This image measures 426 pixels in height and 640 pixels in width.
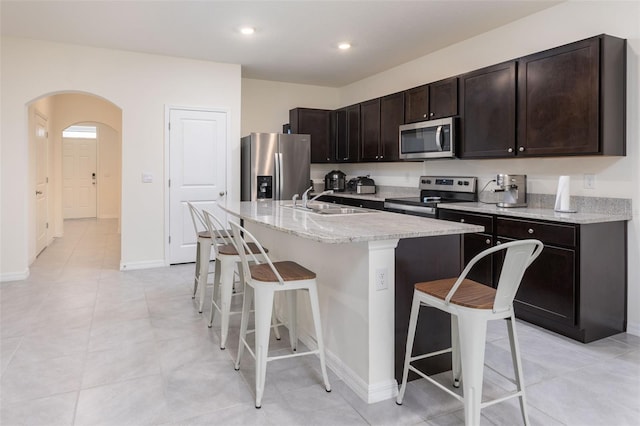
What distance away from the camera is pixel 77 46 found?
473cm

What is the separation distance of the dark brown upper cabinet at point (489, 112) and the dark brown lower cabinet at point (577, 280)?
0.82 m

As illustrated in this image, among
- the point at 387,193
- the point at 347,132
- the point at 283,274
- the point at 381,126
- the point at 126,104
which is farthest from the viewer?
the point at 347,132

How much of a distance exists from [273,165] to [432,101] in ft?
7.12

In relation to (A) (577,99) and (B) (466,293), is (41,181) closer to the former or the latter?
(B) (466,293)

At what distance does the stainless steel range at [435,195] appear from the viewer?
4156 millimetres

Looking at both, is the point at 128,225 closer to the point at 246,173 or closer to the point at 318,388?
the point at 246,173

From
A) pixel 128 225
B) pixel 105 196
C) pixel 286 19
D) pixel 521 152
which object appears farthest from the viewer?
pixel 105 196

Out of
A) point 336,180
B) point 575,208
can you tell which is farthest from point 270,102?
point 575,208

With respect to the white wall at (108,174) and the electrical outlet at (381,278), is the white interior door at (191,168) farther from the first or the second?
the white wall at (108,174)

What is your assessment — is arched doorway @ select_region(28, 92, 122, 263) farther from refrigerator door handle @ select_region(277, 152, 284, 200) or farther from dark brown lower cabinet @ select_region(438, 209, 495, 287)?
dark brown lower cabinet @ select_region(438, 209, 495, 287)

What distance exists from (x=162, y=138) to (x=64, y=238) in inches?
145

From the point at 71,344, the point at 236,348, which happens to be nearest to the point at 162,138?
the point at 71,344

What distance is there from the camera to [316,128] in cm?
632

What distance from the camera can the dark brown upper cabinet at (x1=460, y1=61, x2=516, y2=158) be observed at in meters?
3.59
